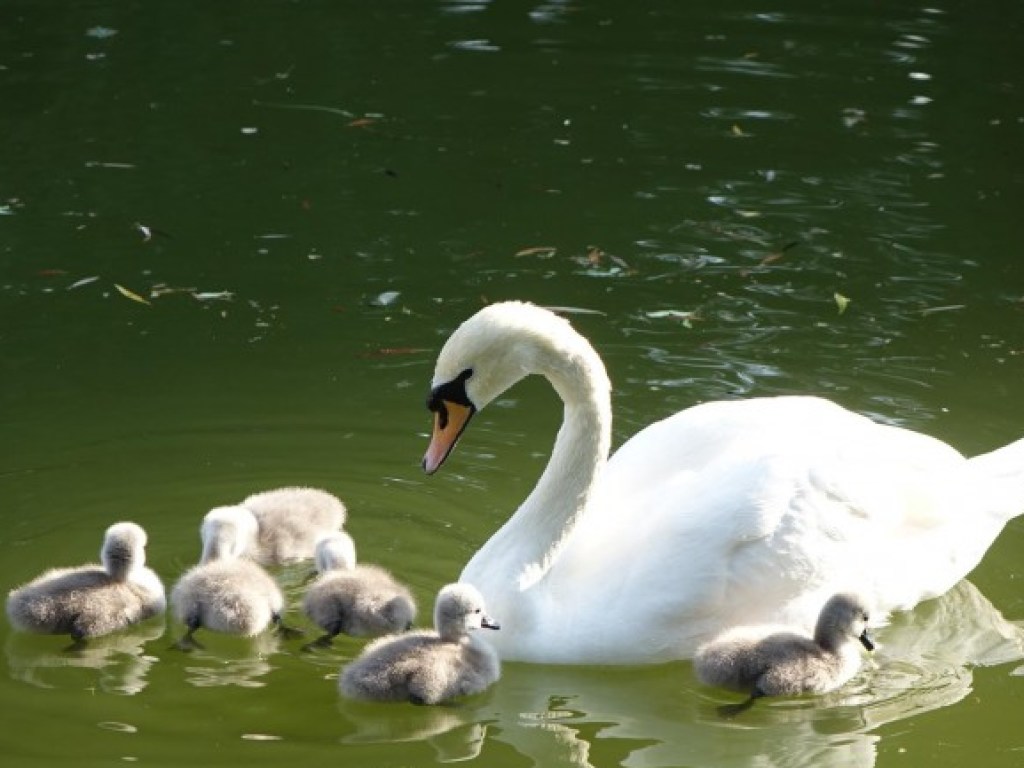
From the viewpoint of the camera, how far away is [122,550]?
7.55 meters

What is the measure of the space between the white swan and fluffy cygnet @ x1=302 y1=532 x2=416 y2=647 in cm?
34

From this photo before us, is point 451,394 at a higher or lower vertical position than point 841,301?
higher

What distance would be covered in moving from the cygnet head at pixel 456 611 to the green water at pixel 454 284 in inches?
10.9

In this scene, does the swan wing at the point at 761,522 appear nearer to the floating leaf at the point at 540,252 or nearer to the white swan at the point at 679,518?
the white swan at the point at 679,518

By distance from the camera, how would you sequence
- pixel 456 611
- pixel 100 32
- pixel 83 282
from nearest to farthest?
pixel 456 611, pixel 83 282, pixel 100 32

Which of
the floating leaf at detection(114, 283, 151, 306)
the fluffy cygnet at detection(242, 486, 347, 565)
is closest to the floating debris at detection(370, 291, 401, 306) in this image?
the floating leaf at detection(114, 283, 151, 306)

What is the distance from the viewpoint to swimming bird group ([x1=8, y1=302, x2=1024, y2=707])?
23.6 feet

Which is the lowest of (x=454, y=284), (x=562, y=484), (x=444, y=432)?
(x=454, y=284)

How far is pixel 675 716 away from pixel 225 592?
64.6 inches

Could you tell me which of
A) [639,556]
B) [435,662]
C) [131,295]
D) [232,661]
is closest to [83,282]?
[131,295]

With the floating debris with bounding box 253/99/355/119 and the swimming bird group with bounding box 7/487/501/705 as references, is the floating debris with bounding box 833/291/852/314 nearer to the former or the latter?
the swimming bird group with bounding box 7/487/501/705

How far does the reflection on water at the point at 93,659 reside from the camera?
724 cm

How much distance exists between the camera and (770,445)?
7.82 meters

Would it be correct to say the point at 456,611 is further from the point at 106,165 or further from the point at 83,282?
the point at 106,165
